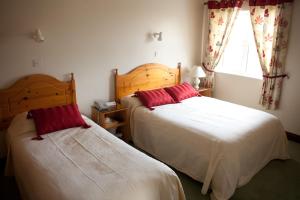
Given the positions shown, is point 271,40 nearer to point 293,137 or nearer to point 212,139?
point 293,137

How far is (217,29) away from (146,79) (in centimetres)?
159

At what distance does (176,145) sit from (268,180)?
1.11m

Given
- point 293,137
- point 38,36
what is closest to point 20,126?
point 38,36

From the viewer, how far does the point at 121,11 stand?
352cm

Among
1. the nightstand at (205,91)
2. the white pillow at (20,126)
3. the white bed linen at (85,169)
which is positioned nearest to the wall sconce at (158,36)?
the nightstand at (205,91)

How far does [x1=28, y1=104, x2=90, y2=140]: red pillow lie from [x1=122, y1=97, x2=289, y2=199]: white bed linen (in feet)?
2.89

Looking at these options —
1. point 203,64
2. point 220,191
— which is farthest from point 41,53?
point 203,64

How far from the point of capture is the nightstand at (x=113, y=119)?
3.35 metres

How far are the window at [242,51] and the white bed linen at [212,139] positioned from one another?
3.48 feet

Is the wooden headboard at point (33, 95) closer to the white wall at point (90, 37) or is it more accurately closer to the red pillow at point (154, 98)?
the white wall at point (90, 37)

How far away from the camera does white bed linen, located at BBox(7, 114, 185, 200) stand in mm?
1828

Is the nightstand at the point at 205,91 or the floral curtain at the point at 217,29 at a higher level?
the floral curtain at the point at 217,29

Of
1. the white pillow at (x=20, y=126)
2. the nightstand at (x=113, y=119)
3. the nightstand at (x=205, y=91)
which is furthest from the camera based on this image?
the nightstand at (x=205, y=91)

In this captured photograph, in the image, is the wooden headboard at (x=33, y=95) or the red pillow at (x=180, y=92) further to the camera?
the red pillow at (x=180, y=92)
